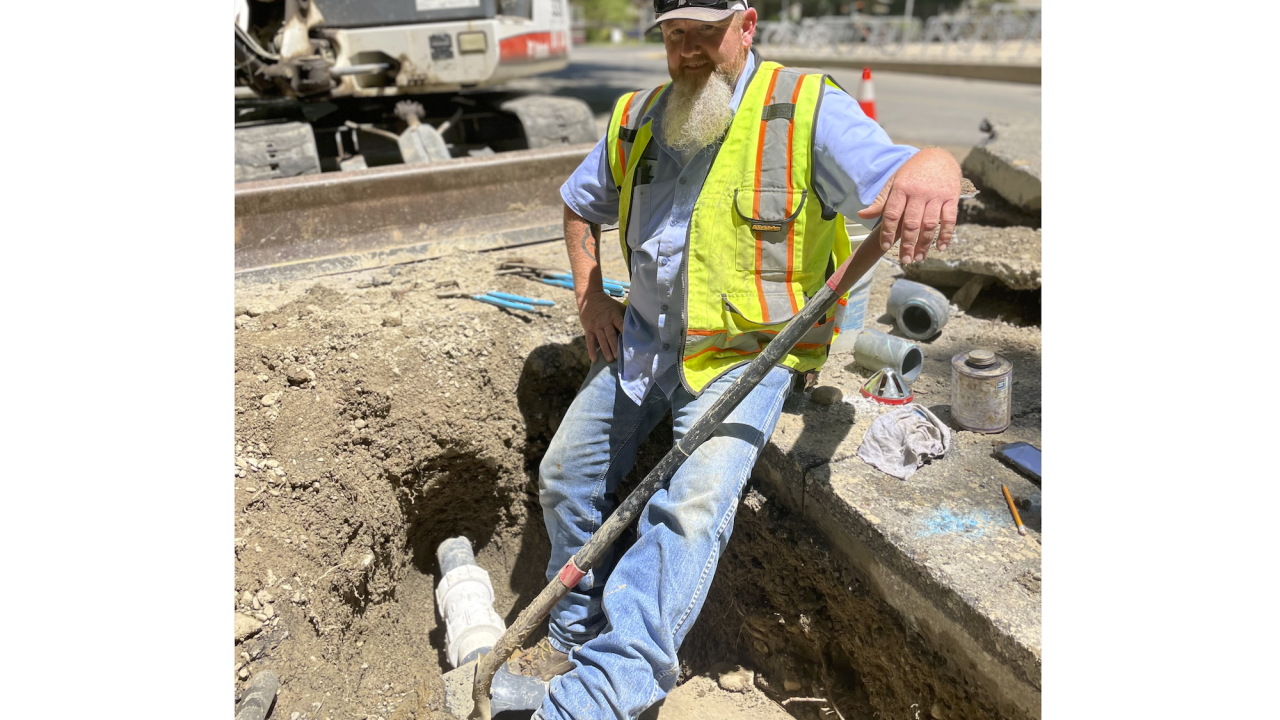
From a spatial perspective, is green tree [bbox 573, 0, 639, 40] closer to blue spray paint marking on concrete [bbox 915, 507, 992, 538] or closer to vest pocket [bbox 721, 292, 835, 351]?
vest pocket [bbox 721, 292, 835, 351]

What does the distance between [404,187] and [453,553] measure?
2.25 meters

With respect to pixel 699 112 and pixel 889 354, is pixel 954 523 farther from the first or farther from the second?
pixel 699 112

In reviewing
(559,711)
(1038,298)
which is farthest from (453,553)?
(1038,298)

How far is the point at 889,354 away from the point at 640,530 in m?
1.25

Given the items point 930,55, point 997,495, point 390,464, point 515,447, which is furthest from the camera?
point 930,55

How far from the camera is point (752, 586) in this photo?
9.74ft

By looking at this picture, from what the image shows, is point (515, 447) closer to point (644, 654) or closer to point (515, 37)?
point (644, 654)

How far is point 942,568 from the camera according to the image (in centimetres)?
216

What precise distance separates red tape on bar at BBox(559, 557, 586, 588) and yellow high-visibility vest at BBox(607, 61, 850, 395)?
2.10 ft

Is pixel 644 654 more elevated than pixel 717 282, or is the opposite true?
pixel 717 282

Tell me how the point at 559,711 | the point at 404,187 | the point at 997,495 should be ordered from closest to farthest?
the point at 559,711, the point at 997,495, the point at 404,187

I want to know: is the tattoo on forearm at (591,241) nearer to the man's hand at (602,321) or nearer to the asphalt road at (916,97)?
the man's hand at (602,321)

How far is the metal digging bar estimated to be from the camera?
2.28 meters

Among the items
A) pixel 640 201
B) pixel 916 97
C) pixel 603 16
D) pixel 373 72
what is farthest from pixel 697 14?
pixel 603 16
